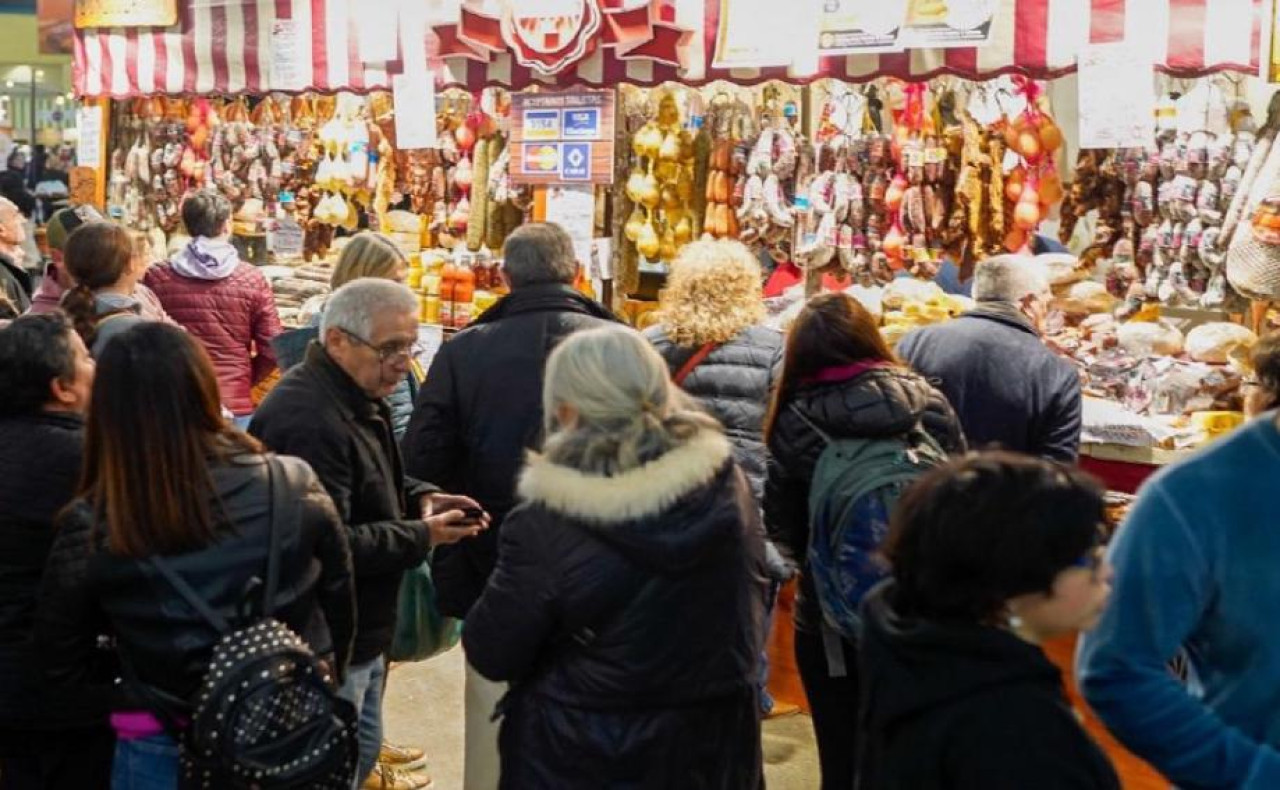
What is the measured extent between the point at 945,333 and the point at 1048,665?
308 cm

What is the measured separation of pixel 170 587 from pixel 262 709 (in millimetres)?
270

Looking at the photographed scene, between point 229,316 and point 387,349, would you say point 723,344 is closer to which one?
point 387,349

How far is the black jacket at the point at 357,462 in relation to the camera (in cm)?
380

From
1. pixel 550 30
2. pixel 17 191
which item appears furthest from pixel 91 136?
pixel 17 191

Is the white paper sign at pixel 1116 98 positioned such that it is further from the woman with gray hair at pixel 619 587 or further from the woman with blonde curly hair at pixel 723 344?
the woman with gray hair at pixel 619 587

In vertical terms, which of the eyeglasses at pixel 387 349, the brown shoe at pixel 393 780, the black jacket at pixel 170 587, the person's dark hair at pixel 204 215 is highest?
the person's dark hair at pixel 204 215

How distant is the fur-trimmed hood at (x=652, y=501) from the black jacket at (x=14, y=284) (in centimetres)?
415

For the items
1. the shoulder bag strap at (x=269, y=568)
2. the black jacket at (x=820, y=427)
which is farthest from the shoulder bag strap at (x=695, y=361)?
the shoulder bag strap at (x=269, y=568)

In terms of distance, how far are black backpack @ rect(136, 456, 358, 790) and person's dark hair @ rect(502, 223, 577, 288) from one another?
5.65ft

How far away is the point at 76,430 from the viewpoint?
11.7ft

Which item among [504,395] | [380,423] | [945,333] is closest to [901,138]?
[945,333]

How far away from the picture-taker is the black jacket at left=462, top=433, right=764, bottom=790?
3.04 m

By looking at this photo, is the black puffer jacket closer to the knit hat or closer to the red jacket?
the red jacket

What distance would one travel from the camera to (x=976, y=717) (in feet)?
7.08
